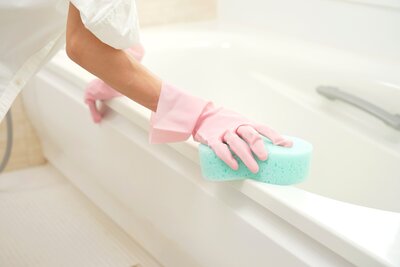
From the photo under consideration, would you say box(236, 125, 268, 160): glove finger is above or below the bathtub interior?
above

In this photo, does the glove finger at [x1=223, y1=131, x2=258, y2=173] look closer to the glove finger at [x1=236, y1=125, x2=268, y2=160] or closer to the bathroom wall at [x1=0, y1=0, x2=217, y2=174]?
the glove finger at [x1=236, y1=125, x2=268, y2=160]

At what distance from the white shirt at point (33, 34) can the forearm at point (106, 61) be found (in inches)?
1.6

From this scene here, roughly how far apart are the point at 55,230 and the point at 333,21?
101cm

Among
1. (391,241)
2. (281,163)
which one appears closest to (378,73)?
(281,163)

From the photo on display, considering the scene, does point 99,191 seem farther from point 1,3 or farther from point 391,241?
point 391,241

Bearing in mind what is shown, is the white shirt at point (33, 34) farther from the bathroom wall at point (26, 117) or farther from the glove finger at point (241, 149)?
the bathroom wall at point (26, 117)

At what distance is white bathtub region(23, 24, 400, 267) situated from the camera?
2.53ft

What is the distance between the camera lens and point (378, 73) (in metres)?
1.37

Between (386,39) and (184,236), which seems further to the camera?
(386,39)

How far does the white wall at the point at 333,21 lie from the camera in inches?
56.7

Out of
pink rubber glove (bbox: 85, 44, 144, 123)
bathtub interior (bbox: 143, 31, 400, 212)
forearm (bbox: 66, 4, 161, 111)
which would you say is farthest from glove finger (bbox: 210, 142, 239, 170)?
bathtub interior (bbox: 143, 31, 400, 212)

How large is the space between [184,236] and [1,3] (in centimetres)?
56

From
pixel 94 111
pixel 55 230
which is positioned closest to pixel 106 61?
pixel 94 111

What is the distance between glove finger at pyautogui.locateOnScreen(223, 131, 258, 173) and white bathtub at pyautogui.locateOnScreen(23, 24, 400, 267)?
3 centimetres
